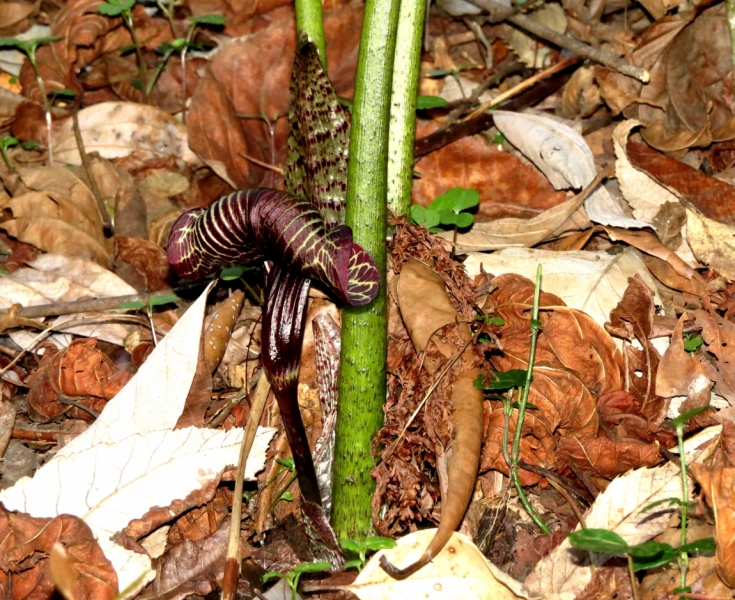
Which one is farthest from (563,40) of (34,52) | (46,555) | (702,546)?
(46,555)

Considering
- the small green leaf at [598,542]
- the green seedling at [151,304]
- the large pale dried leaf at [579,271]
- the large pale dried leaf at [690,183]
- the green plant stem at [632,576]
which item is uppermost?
the large pale dried leaf at [690,183]

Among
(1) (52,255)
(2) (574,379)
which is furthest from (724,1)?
(1) (52,255)

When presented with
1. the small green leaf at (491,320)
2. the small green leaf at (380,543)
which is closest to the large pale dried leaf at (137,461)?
the small green leaf at (380,543)

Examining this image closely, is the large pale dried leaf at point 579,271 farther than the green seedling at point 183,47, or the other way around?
the green seedling at point 183,47

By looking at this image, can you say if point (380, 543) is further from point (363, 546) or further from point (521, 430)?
point (521, 430)

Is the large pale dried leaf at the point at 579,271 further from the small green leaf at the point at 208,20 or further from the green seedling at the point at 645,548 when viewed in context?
the small green leaf at the point at 208,20

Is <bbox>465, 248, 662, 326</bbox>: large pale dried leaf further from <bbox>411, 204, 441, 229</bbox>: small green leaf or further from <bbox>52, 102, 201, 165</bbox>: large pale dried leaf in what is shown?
<bbox>52, 102, 201, 165</bbox>: large pale dried leaf
